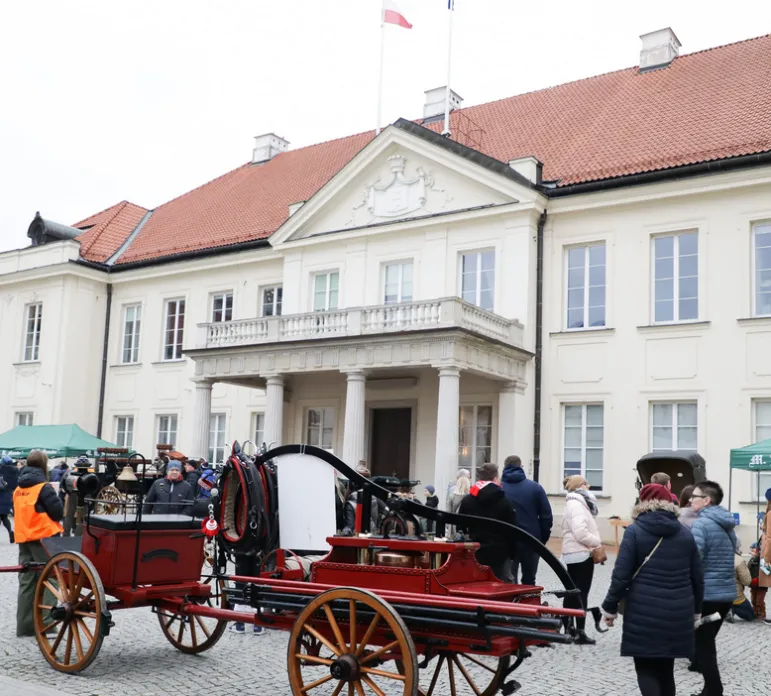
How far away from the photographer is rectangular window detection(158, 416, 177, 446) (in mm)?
26531

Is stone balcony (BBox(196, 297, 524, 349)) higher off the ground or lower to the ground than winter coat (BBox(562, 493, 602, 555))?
higher

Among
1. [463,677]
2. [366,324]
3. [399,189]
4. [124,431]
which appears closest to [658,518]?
[463,677]

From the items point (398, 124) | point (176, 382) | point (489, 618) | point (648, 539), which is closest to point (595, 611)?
point (648, 539)

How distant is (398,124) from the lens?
2208cm

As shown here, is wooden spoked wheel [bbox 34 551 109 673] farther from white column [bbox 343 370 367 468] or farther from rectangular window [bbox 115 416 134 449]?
rectangular window [bbox 115 416 134 449]

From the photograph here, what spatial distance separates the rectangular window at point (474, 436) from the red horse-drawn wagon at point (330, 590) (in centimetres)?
1291

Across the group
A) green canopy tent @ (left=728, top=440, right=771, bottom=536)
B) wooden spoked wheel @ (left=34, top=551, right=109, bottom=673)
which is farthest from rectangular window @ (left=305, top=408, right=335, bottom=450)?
wooden spoked wheel @ (left=34, top=551, right=109, bottom=673)

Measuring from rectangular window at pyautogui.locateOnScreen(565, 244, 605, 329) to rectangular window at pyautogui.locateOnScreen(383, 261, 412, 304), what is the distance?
385 cm

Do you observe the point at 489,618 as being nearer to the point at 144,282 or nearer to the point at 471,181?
the point at 471,181

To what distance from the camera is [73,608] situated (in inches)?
282

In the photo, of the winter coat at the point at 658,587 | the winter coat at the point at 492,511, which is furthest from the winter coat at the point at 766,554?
the winter coat at the point at 658,587

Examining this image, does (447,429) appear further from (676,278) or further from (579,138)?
(579,138)

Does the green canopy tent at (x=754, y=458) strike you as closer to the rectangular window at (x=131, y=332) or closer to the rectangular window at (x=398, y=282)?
the rectangular window at (x=398, y=282)

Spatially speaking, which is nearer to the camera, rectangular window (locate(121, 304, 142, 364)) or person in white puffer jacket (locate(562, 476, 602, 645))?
person in white puffer jacket (locate(562, 476, 602, 645))
